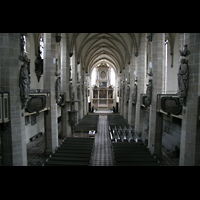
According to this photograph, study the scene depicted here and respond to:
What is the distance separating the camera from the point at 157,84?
10.4m

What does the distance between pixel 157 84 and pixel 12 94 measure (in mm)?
9144

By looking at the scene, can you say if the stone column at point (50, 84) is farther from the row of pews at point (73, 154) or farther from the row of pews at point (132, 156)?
the row of pews at point (132, 156)

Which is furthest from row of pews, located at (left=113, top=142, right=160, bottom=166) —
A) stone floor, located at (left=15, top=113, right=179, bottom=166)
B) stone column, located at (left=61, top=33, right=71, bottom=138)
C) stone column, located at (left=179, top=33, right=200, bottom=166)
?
stone column, located at (left=61, top=33, right=71, bottom=138)

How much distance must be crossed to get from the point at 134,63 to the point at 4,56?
16.1 metres

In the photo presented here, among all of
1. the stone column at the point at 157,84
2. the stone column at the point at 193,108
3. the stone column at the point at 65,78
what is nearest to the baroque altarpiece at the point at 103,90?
the stone column at the point at 65,78

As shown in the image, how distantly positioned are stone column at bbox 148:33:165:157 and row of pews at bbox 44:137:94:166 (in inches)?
193

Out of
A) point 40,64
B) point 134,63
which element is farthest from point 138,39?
point 40,64

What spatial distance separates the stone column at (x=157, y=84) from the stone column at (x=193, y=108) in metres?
4.07

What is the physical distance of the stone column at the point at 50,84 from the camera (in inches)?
421

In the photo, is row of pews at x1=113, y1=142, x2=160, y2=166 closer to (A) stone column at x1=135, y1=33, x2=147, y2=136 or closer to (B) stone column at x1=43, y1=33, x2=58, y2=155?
(A) stone column at x1=135, y1=33, x2=147, y2=136

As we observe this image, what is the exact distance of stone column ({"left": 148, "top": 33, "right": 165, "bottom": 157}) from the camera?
10414 mm

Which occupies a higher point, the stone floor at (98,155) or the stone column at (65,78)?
the stone column at (65,78)

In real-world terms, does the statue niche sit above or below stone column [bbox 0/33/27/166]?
above
